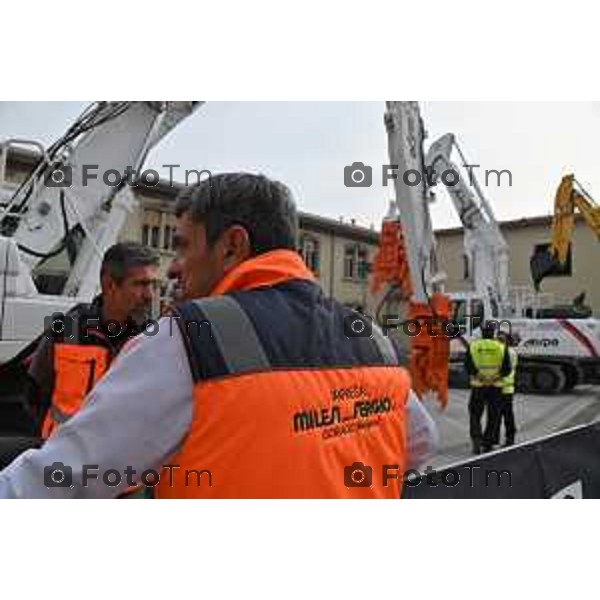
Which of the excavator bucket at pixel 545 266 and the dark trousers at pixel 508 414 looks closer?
the dark trousers at pixel 508 414

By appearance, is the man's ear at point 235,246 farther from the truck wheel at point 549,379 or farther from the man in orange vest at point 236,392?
the truck wheel at point 549,379

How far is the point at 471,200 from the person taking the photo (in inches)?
619

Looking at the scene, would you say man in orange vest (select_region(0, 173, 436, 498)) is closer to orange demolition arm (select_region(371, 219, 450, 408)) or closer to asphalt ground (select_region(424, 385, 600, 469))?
orange demolition arm (select_region(371, 219, 450, 408))

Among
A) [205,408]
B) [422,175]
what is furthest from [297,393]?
[422,175]

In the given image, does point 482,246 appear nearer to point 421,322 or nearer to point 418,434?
point 421,322

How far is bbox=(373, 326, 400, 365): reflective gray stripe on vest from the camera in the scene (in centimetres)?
161

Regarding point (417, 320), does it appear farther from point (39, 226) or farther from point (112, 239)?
point (39, 226)

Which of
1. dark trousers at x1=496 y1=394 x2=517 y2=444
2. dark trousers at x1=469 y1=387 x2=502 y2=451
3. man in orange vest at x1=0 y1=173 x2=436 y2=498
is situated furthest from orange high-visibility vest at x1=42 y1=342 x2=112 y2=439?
dark trousers at x1=496 y1=394 x2=517 y2=444

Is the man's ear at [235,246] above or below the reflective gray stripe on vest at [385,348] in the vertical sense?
above

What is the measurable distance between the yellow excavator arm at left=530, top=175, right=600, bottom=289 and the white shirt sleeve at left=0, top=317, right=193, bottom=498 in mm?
15824

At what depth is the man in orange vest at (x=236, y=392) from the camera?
1.21 metres

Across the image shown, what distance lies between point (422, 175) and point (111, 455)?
25.4ft

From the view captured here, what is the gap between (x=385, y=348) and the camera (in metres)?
1.63

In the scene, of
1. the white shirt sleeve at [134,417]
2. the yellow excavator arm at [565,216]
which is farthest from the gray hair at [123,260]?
the yellow excavator arm at [565,216]
